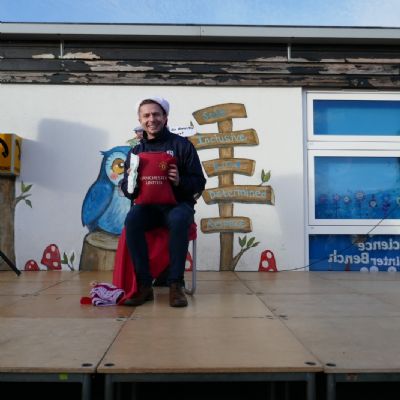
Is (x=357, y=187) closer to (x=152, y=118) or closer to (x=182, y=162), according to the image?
(x=182, y=162)

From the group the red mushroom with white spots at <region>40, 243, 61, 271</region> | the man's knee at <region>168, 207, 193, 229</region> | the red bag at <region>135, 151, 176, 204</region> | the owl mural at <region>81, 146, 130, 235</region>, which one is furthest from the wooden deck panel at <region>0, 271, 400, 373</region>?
the owl mural at <region>81, 146, 130, 235</region>

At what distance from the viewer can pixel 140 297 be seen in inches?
114

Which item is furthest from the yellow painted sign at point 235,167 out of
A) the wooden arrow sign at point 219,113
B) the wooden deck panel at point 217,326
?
the wooden deck panel at point 217,326

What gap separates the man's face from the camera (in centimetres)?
311

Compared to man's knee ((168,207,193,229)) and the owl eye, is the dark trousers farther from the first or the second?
the owl eye

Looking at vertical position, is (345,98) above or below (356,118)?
above

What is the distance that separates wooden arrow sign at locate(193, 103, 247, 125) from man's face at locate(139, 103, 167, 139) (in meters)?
2.12

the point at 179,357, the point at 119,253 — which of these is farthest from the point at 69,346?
the point at 119,253

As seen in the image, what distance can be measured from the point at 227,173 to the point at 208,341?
3377 mm

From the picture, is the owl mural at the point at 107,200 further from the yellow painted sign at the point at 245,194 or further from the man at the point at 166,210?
the man at the point at 166,210

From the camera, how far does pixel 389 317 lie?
254 centimetres

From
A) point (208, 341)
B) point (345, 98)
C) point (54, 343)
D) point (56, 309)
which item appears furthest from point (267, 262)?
point (54, 343)

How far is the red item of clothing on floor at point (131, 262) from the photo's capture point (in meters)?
3.01

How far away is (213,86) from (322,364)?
4.10 m
